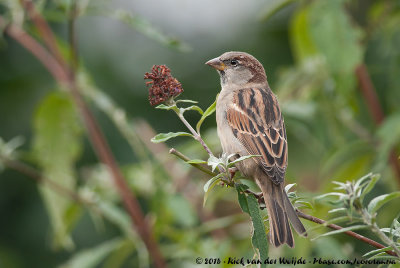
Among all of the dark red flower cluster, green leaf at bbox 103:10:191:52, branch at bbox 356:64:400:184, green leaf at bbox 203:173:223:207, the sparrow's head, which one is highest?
green leaf at bbox 103:10:191:52

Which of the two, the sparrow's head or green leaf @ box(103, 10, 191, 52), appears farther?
the sparrow's head

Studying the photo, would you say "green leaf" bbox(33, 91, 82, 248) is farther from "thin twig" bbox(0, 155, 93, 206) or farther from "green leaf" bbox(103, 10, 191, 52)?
"green leaf" bbox(103, 10, 191, 52)

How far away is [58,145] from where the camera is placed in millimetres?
3564

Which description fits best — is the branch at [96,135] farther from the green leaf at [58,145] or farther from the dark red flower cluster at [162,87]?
the dark red flower cluster at [162,87]

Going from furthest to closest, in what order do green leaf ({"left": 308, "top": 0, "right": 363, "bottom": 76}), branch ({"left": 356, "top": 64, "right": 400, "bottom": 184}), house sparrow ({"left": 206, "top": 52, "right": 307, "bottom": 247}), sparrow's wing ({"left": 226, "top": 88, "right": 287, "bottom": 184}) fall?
branch ({"left": 356, "top": 64, "right": 400, "bottom": 184})
green leaf ({"left": 308, "top": 0, "right": 363, "bottom": 76})
sparrow's wing ({"left": 226, "top": 88, "right": 287, "bottom": 184})
house sparrow ({"left": 206, "top": 52, "right": 307, "bottom": 247})

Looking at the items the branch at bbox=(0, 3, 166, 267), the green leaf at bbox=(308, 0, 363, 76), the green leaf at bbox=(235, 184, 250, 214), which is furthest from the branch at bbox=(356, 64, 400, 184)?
the green leaf at bbox=(235, 184, 250, 214)

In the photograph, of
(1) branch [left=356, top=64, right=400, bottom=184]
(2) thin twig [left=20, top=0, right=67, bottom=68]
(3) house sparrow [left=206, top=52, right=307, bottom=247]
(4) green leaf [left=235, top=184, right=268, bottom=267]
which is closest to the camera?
(4) green leaf [left=235, top=184, right=268, bottom=267]

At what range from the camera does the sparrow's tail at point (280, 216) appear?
247cm

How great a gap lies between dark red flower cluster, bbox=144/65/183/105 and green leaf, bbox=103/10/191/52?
0.94 meters

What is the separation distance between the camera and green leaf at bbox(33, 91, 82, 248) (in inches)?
139

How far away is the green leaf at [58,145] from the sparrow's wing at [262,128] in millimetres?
954

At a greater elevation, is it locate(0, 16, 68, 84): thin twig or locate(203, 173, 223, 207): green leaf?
locate(0, 16, 68, 84): thin twig

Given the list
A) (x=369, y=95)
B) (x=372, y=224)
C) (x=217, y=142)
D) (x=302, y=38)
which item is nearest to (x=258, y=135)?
(x=217, y=142)

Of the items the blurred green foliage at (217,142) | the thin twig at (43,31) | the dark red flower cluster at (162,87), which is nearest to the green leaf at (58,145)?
the blurred green foliage at (217,142)
